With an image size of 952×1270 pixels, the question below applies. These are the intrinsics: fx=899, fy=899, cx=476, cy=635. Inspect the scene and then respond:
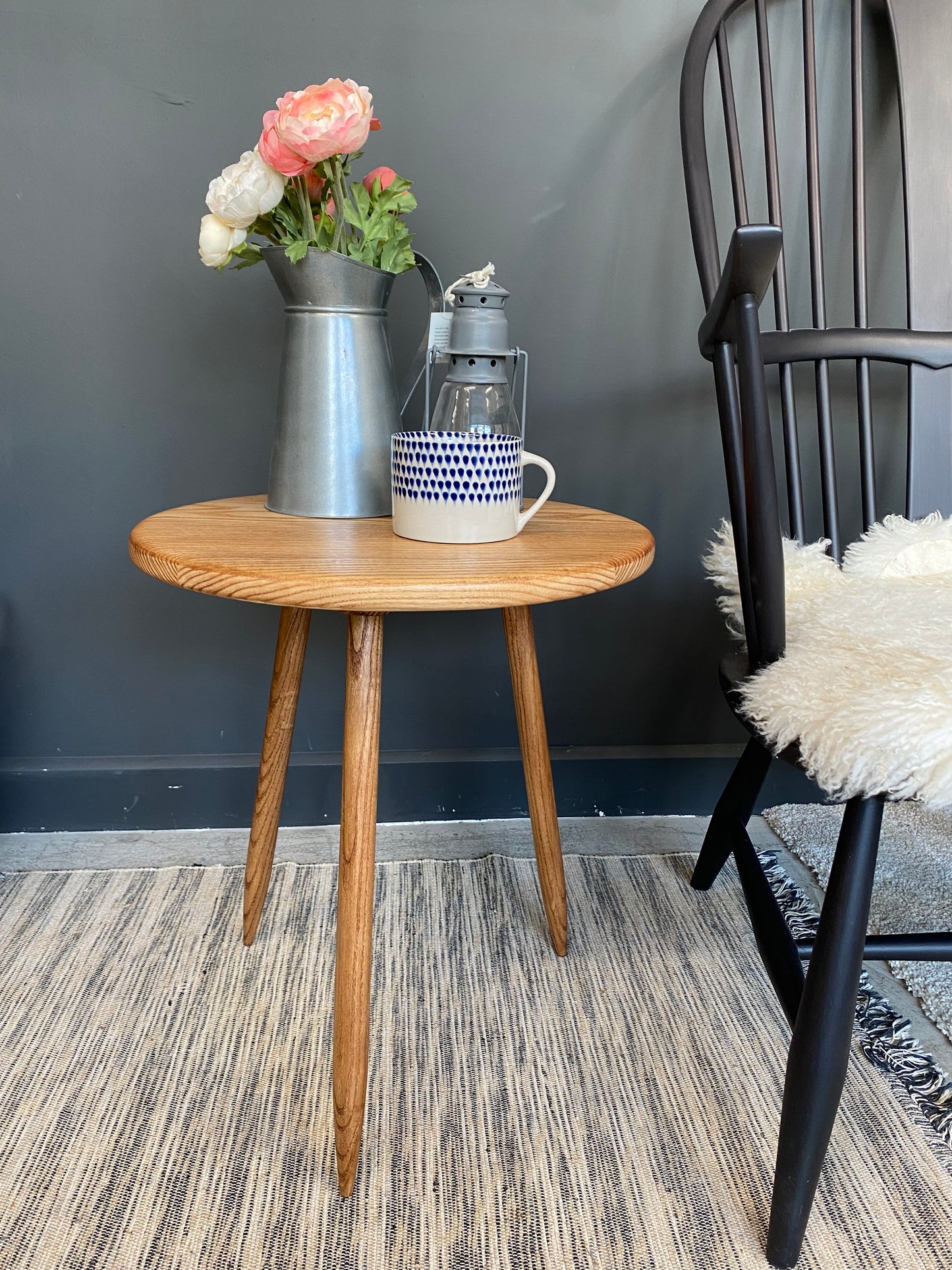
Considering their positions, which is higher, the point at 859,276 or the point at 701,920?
the point at 859,276

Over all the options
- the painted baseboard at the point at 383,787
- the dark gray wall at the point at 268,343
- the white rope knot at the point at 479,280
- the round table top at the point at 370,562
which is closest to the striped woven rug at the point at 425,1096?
the painted baseboard at the point at 383,787

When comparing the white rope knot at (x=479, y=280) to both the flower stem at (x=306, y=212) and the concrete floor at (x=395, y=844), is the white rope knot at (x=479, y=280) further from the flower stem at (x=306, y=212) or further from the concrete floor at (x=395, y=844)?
the concrete floor at (x=395, y=844)

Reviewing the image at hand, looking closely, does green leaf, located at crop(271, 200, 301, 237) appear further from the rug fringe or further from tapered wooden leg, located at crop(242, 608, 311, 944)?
the rug fringe

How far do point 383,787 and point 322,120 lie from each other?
0.82m

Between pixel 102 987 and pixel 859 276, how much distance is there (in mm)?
1091

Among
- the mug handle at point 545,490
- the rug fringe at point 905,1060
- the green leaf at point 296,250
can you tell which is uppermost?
the green leaf at point 296,250

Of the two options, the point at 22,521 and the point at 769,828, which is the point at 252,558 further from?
the point at 769,828

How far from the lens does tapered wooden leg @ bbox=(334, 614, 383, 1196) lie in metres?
0.67

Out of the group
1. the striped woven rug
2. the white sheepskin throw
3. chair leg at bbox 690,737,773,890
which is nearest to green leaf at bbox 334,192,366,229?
the white sheepskin throw

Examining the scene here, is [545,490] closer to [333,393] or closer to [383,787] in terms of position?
[333,393]

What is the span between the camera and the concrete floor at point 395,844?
1166mm

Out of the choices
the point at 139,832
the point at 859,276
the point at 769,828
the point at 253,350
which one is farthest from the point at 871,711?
the point at 139,832

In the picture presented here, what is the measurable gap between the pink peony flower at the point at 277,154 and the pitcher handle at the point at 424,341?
157mm

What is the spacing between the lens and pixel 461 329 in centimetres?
84
